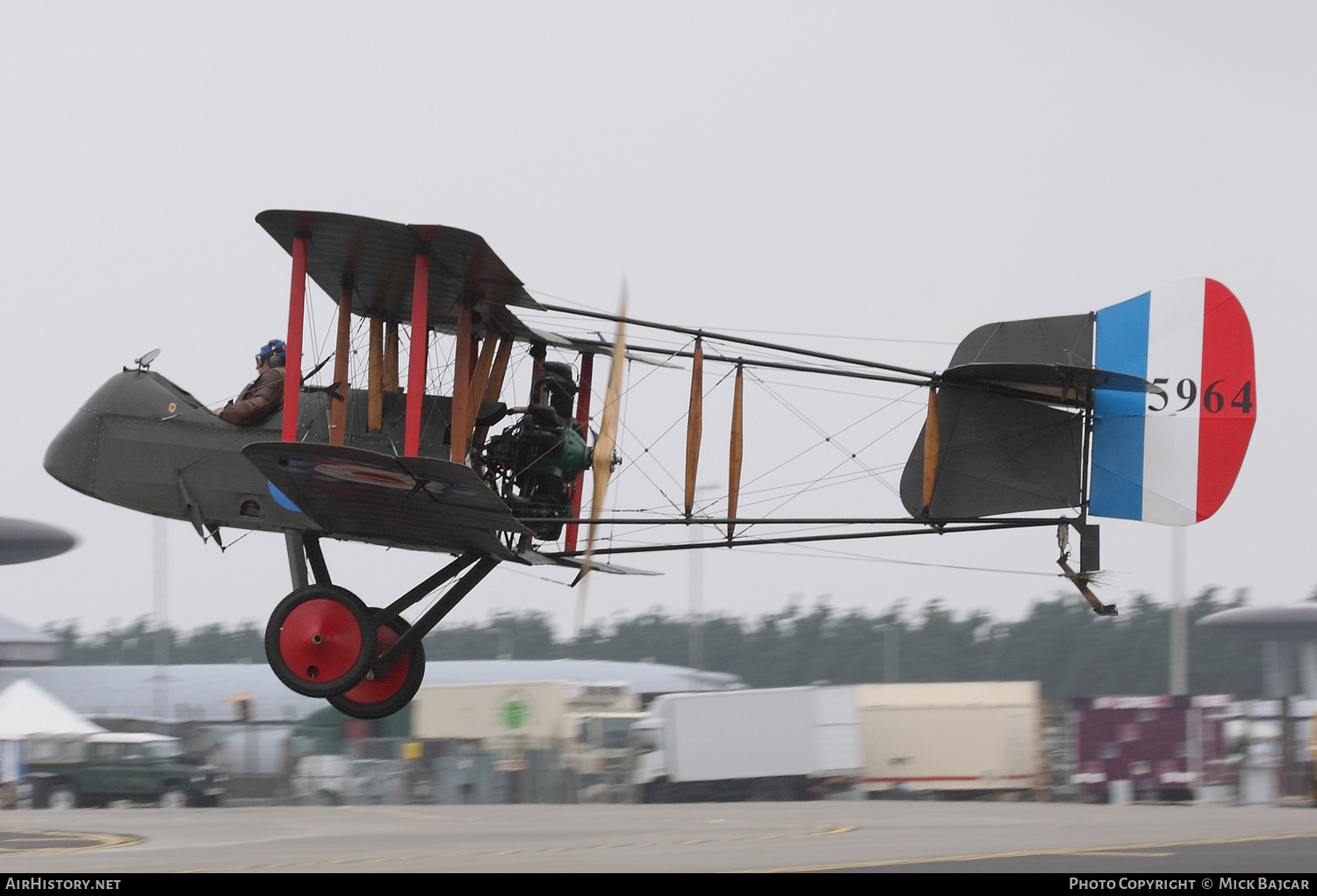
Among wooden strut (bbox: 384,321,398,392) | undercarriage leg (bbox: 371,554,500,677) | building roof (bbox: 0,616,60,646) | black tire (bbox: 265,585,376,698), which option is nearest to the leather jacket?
wooden strut (bbox: 384,321,398,392)

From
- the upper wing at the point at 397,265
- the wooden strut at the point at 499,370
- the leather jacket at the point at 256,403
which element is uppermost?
the upper wing at the point at 397,265

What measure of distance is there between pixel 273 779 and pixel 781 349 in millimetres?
18135

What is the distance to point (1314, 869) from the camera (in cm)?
1261

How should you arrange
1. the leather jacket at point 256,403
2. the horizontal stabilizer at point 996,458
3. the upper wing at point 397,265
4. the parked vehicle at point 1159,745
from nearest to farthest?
the upper wing at point 397,265 → the leather jacket at point 256,403 → the horizontal stabilizer at point 996,458 → the parked vehicle at point 1159,745

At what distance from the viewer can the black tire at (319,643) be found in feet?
38.2

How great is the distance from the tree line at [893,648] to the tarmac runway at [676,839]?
59444mm

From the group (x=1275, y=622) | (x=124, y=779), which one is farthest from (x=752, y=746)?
(x=1275, y=622)

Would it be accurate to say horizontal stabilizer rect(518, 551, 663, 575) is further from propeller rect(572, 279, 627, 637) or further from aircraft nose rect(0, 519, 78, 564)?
aircraft nose rect(0, 519, 78, 564)

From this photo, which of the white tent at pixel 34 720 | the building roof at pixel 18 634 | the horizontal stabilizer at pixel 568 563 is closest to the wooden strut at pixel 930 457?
the horizontal stabilizer at pixel 568 563

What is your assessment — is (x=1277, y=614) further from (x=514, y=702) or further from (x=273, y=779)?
(x=273, y=779)

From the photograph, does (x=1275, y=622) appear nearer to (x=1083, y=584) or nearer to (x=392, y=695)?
(x=1083, y=584)

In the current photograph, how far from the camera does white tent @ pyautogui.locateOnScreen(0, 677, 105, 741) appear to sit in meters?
28.2

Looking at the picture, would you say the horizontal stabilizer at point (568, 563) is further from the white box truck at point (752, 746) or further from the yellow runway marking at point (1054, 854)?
the white box truck at point (752, 746)
